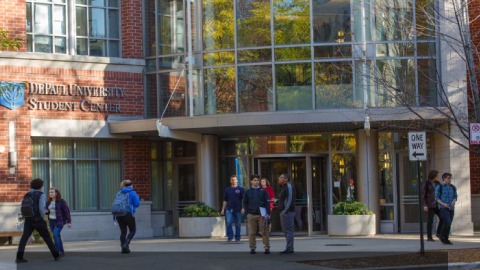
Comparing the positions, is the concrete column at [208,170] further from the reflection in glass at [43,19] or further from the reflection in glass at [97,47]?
the reflection in glass at [43,19]

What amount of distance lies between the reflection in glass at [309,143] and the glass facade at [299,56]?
181 centimetres

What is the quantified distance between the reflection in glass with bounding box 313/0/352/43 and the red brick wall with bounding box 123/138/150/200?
655cm

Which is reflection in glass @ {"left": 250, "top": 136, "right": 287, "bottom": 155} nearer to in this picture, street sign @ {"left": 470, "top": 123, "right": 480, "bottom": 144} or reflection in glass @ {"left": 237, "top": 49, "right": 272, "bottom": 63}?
reflection in glass @ {"left": 237, "top": 49, "right": 272, "bottom": 63}

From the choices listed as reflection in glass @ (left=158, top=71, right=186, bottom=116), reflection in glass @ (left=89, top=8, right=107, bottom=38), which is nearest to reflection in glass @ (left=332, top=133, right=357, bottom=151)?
reflection in glass @ (left=158, top=71, right=186, bottom=116)

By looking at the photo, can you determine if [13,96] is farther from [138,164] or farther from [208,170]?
[208,170]

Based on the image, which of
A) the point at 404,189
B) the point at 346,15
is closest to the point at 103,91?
the point at 346,15

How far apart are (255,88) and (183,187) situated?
4896 mm

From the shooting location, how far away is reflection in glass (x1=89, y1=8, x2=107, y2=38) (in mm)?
23312

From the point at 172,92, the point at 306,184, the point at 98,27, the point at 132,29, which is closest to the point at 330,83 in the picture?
the point at 306,184

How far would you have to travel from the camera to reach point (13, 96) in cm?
2142

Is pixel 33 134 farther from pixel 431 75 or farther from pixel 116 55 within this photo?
pixel 431 75

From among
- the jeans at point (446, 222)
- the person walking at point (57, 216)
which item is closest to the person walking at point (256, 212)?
the person walking at point (57, 216)

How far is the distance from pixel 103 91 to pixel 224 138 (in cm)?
402

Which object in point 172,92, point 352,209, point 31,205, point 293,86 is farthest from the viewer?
point 172,92
